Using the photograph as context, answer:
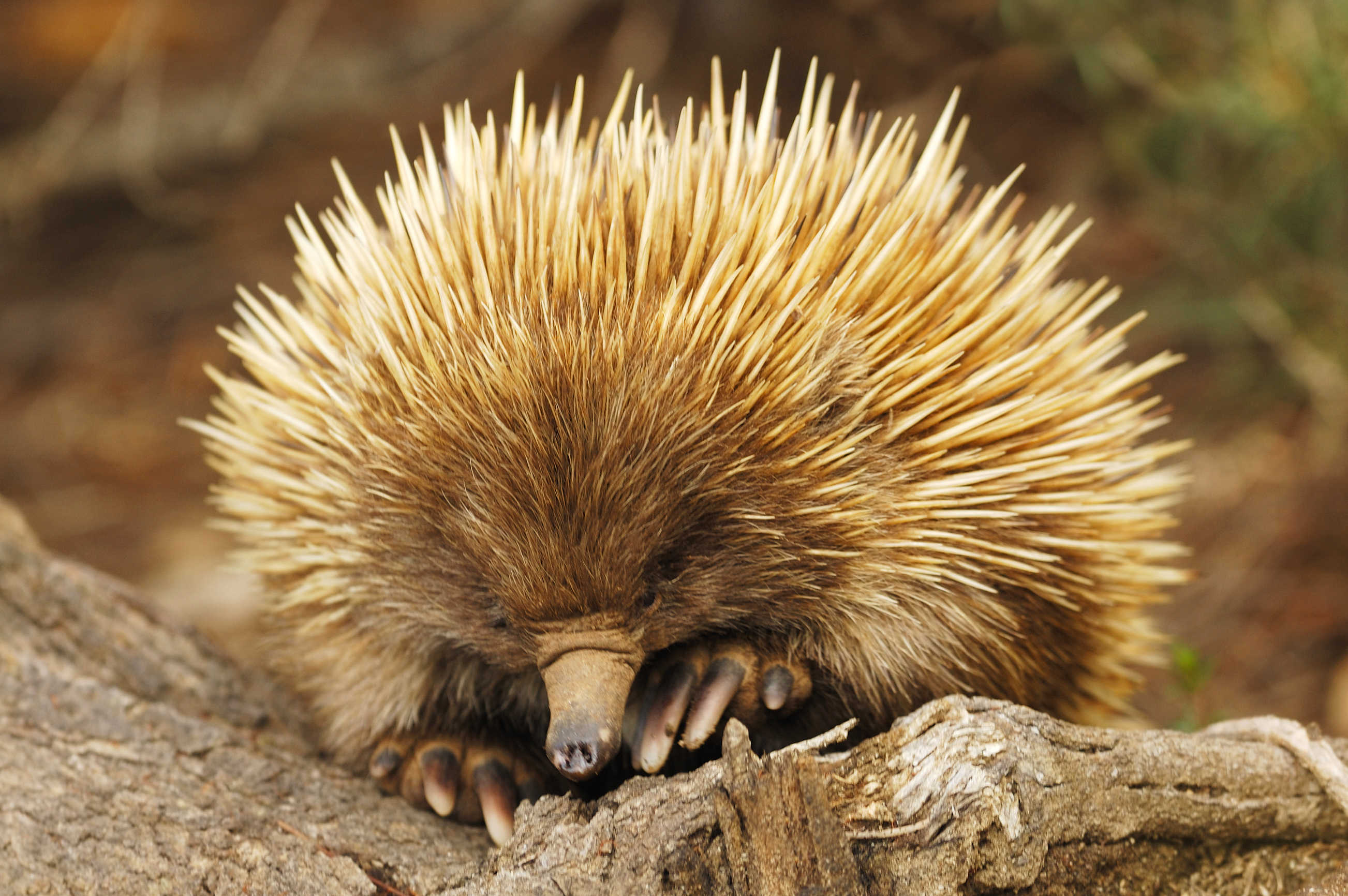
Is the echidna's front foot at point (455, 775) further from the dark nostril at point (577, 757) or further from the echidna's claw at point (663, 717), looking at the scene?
the dark nostril at point (577, 757)

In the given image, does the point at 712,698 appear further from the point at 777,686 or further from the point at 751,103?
the point at 751,103

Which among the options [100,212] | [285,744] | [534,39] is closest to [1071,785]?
[285,744]

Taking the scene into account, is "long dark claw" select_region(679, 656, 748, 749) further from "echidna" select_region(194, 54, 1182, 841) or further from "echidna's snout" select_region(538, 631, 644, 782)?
"echidna's snout" select_region(538, 631, 644, 782)

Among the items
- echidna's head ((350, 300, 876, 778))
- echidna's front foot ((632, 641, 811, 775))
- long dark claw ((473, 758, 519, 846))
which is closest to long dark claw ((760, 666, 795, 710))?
echidna's front foot ((632, 641, 811, 775))

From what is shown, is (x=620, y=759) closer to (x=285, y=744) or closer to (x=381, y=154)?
(x=285, y=744)

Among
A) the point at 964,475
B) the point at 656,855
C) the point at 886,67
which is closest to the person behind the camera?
the point at 656,855

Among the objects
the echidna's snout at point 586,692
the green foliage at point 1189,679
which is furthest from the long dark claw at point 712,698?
the green foliage at point 1189,679

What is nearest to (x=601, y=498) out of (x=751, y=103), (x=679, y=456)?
(x=679, y=456)
